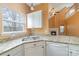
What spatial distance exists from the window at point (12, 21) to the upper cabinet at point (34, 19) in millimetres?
98

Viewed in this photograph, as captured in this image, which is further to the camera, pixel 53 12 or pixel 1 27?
pixel 53 12

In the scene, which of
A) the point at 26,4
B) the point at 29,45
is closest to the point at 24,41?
the point at 29,45

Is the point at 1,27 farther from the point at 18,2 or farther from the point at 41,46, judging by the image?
the point at 41,46

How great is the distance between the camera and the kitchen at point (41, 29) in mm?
1421

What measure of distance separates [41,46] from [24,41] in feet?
0.84

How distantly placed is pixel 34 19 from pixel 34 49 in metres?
0.43

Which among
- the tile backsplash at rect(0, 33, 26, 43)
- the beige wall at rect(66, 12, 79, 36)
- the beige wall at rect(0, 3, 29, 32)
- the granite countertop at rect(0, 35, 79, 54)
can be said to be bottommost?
the granite countertop at rect(0, 35, 79, 54)

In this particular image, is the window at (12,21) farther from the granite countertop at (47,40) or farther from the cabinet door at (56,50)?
the cabinet door at (56,50)

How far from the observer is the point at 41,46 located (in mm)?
1525

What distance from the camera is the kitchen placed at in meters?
1.42

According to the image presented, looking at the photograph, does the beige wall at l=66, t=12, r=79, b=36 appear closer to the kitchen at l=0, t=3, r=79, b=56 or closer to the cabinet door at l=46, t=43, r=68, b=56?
the kitchen at l=0, t=3, r=79, b=56

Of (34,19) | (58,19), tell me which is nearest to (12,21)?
(34,19)

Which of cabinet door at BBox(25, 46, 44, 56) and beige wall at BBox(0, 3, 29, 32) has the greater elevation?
beige wall at BBox(0, 3, 29, 32)

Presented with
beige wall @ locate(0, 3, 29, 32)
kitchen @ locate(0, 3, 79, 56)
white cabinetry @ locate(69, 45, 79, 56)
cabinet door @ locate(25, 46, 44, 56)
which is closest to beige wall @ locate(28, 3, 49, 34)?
kitchen @ locate(0, 3, 79, 56)
